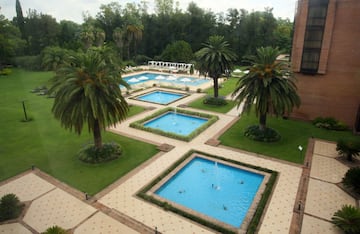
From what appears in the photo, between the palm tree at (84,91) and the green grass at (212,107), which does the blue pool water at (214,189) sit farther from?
the green grass at (212,107)

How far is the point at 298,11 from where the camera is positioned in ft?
64.3

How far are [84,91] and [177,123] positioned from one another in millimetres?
10401

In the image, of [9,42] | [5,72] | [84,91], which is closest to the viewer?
[84,91]

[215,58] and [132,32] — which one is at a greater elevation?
[132,32]

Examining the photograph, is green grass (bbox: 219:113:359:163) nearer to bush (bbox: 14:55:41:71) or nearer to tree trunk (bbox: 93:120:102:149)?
tree trunk (bbox: 93:120:102:149)

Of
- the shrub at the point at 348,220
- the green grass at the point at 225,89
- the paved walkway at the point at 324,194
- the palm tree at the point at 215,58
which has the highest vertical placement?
the palm tree at the point at 215,58

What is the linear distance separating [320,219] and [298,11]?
52.1 ft

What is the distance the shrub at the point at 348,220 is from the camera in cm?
946

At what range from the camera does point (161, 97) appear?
103ft

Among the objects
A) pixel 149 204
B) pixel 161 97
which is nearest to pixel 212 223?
pixel 149 204

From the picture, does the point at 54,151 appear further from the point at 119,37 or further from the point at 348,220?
the point at 119,37

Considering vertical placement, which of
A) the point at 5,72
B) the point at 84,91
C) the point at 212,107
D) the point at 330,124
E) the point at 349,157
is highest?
the point at 84,91

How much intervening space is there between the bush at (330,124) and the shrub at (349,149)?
471cm

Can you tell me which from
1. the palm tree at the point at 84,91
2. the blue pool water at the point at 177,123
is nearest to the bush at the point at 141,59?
the blue pool water at the point at 177,123
